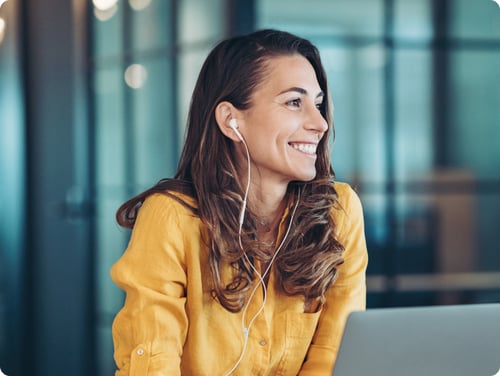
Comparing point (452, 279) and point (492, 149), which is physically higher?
point (492, 149)

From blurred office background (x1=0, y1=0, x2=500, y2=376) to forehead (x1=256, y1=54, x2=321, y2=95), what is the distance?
1.44 m

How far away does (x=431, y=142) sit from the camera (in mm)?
3211

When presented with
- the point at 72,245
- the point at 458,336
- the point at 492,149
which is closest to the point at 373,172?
the point at 492,149

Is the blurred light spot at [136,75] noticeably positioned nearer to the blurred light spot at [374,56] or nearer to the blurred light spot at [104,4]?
the blurred light spot at [104,4]

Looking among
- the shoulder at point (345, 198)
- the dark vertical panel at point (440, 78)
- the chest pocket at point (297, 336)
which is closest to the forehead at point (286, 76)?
the shoulder at point (345, 198)

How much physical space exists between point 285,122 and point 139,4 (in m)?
1.78

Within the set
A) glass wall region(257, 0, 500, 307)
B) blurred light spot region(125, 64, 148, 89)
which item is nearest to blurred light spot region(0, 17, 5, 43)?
blurred light spot region(125, 64, 148, 89)

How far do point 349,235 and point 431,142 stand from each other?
5.83ft

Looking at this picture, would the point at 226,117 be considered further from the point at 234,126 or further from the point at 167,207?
the point at 167,207

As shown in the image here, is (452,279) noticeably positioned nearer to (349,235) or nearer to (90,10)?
(349,235)

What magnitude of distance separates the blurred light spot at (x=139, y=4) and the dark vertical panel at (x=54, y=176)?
24 cm

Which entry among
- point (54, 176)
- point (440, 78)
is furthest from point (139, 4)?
point (440, 78)

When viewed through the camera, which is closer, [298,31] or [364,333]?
[364,333]

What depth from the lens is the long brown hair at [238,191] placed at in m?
1.46
